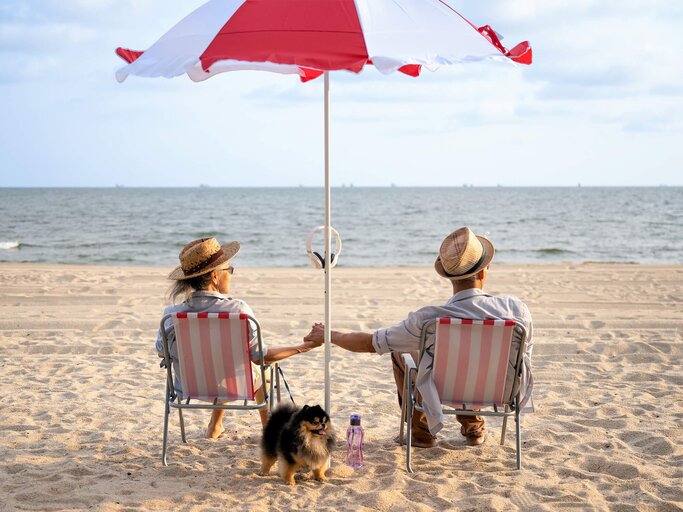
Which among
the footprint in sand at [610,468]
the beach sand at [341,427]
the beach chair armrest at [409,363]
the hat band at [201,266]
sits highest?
the hat band at [201,266]

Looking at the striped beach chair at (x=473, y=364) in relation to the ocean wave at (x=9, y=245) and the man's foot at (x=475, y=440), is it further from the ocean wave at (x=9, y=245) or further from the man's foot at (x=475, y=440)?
the ocean wave at (x=9, y=245)

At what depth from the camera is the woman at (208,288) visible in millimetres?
3705

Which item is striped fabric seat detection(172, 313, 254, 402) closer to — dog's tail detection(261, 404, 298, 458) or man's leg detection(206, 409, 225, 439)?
dog's tail detection(261, 404, 298, 458)

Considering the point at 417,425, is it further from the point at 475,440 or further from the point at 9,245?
the point at 9,245

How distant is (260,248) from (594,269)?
10943 mm

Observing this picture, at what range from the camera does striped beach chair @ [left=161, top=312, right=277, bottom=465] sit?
3506 millimetres

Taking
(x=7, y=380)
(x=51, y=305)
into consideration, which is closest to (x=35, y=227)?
(x=51, y=305)

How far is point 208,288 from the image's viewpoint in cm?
379

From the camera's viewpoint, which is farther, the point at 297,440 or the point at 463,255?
the point at 463,255

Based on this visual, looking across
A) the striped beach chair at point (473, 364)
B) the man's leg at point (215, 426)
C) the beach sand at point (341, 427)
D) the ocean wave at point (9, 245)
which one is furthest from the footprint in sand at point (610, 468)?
the ocean wave at point (9, 245)

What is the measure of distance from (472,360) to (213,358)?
1312mm

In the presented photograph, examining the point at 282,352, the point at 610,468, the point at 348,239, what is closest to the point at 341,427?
the point at 282,352

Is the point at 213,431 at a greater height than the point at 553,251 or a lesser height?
greater

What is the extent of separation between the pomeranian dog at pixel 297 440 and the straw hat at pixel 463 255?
971mm
